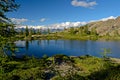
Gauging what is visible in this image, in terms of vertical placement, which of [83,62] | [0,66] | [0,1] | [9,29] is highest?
[0,1]

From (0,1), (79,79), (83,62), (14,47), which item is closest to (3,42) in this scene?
(14,47)

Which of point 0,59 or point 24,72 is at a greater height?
point 0,59

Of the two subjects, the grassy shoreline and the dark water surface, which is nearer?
the grassy shoreline

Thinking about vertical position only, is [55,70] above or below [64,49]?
above

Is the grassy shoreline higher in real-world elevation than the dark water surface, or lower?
higher

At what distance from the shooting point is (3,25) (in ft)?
47.1

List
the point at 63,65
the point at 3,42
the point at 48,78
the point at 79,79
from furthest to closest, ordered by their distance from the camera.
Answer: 1. the point at 63,65
2. the point at 48,78
3. the point at 79,79
4. the point at 3,42

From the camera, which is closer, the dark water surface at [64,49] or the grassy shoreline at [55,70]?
the grassy shoreline at [55,70]

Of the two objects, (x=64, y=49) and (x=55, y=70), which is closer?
(x=55, y=70)

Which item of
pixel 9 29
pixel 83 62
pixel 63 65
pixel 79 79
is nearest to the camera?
pixel 9 29

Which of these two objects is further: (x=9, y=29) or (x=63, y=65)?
(x=63, y=65)

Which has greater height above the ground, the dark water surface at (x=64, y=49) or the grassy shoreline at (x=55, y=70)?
the grassy shoreline at (x=55, y=70)

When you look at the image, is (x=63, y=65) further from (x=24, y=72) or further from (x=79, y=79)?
(x=79, y=79)

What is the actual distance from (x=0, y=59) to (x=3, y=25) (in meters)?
2.23
